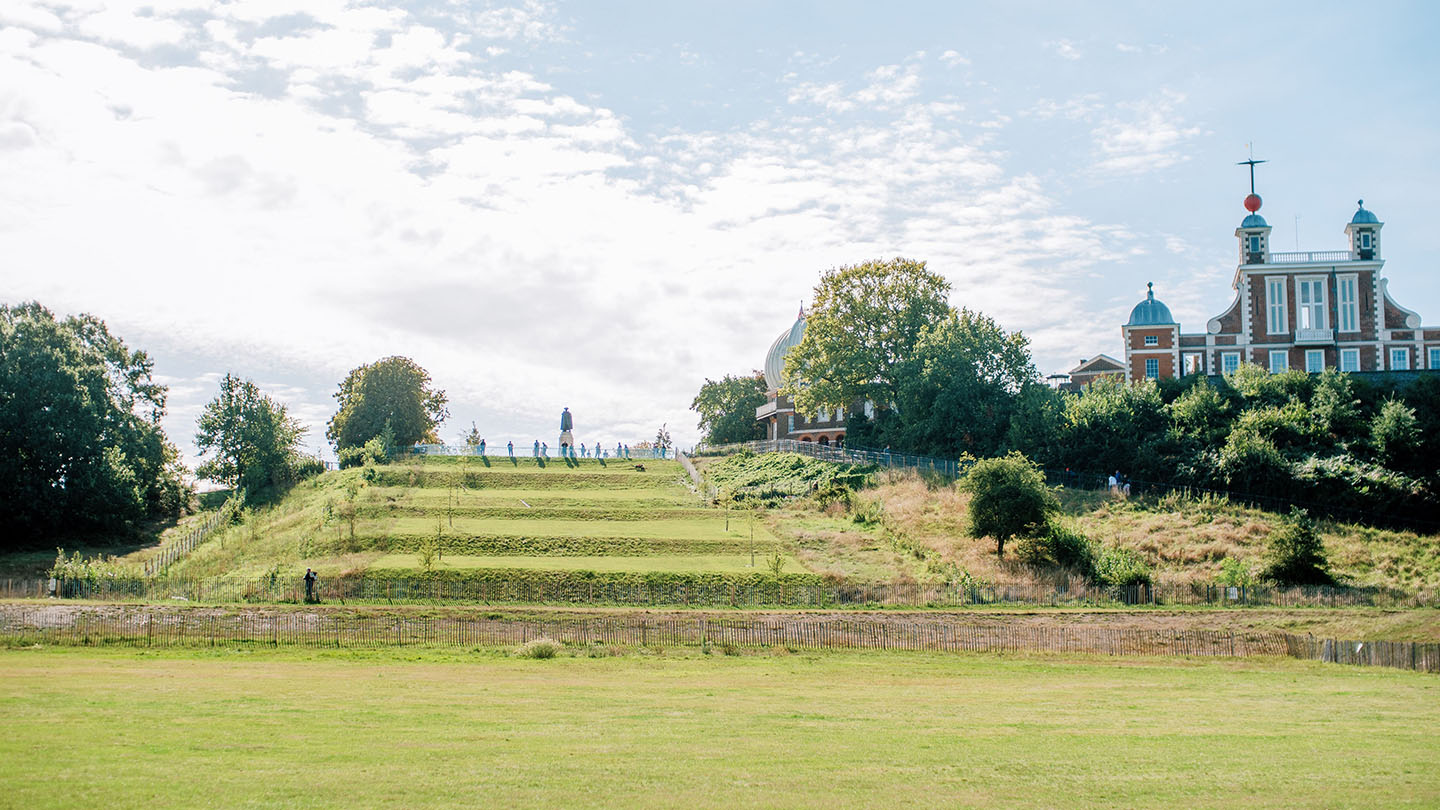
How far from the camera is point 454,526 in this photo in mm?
64375

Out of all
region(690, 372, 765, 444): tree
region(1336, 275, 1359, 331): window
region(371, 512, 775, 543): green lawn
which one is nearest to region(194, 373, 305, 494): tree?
region(371, 512, 775, 543): green lawn

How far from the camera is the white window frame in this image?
81.9m

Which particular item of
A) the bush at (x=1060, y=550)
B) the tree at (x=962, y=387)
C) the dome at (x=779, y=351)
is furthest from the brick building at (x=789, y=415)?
the bush at (x=1060, y=550)

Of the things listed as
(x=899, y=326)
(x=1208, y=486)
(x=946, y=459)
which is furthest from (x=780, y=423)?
(x=1208, y=486)

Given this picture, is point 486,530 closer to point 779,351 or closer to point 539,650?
point 539,650

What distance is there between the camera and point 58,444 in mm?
72625

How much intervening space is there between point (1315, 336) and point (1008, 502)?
40.8m

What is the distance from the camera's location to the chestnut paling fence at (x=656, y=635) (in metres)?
37.5

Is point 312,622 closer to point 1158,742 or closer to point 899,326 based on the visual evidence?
point 1158,742

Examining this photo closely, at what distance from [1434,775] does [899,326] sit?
7213 centimetres

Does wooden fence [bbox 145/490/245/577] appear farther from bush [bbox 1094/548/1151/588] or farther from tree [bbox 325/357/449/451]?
bush [bbox 1094/548/1151/588]

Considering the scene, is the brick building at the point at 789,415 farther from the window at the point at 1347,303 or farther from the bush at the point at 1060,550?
the bush at the point at 1060,550

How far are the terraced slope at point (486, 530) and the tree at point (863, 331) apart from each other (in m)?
13.7

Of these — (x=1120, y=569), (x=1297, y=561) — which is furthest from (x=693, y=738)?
(x=1297, y=561)
